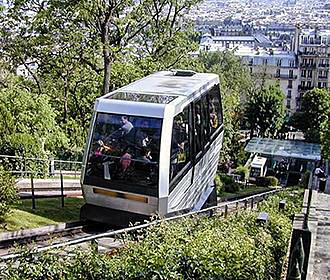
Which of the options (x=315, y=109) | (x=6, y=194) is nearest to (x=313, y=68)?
(x=315, y=109)

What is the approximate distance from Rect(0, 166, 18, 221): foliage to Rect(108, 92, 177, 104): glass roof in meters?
2.78

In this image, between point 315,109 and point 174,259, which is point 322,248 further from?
point 315,109

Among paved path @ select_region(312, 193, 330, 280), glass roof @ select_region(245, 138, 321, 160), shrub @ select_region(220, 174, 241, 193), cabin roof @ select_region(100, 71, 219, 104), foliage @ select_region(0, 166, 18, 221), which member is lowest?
glass roof @ select_region(245, 138, 321, 160)

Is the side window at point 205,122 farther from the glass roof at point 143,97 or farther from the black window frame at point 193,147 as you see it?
the glass roof at point 143,97

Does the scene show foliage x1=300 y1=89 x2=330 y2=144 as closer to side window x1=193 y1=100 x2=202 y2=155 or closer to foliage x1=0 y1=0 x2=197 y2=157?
foliage x1=0 y1=0 x2=197 y2=157

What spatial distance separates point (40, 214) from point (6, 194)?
170cm

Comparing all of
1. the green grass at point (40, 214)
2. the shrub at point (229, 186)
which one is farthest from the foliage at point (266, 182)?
the green grass at point (40, 214)

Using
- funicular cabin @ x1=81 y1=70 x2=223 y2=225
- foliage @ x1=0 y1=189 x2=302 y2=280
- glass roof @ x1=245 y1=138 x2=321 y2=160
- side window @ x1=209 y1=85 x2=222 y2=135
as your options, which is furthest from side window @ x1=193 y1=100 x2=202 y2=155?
glass roof @ x1=245 y1=138 x2=321 y2=160

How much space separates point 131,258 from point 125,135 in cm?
521

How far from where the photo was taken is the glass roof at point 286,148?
54312mm

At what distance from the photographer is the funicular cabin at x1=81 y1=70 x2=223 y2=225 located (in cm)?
1164

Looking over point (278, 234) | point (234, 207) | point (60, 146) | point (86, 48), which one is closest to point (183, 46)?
point (86, 48)

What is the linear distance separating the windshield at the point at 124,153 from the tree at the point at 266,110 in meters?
53.1

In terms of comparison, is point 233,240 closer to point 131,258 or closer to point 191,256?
point 191,256
